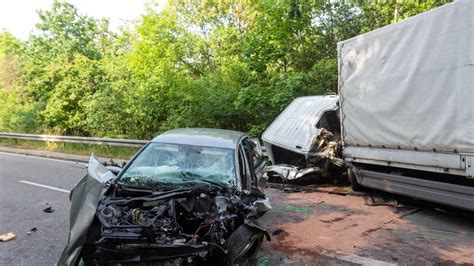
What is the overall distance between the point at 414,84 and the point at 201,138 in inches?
139

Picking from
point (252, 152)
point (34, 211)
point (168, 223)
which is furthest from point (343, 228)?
point (34, 211)

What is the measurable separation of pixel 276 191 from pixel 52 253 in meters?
5.11

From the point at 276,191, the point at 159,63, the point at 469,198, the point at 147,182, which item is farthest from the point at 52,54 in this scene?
the point at 469,198

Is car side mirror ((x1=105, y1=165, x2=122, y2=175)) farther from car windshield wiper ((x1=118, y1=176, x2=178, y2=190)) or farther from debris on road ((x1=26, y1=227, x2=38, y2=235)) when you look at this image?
debris on road ((x1=26, y1=227, x2=38, y2=235))

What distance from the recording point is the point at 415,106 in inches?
236

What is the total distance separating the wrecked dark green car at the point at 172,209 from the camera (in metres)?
3.27

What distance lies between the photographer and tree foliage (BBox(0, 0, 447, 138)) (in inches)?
504

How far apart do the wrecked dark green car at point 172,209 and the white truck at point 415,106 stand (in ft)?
9.04

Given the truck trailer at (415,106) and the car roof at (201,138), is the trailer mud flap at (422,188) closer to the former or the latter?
the truck trailer at (415,106)

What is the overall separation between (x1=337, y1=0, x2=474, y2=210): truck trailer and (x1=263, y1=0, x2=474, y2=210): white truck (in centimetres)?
1

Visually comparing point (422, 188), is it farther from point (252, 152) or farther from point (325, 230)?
point (252, 152)

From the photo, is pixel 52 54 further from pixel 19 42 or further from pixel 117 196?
pixel 117 196

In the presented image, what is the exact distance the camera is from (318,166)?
858 cm

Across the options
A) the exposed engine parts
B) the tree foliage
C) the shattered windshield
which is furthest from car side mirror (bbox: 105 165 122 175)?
the tree foliage
